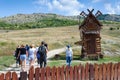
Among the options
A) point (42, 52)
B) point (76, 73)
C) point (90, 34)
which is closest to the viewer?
point (76, 73)

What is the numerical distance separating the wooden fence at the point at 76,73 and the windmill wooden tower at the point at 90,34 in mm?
25122

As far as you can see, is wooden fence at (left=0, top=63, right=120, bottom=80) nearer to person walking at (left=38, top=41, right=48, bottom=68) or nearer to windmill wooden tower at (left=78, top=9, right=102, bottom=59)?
person walking at (left=38, top=41, right=48, bottom=68)

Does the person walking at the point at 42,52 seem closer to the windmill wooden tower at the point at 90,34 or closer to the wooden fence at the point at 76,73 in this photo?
the wooden fence at the point at 76,73

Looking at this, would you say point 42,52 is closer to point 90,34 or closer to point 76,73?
point 76,73

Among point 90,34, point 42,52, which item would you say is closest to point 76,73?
point 42,52

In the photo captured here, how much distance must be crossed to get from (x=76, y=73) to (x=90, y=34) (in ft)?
89.3

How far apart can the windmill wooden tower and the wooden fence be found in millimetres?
25122

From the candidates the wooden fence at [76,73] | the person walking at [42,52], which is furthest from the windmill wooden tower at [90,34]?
the wooden fence at [76,73]

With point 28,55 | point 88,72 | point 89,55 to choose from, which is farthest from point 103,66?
point 89,55

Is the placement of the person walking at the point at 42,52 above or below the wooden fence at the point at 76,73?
below

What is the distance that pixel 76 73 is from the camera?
57.1 ft

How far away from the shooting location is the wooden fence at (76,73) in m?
15.9

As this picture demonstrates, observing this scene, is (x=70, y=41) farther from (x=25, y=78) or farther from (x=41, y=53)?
(x=25, y=78)

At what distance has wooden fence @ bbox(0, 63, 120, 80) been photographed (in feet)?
52.0
